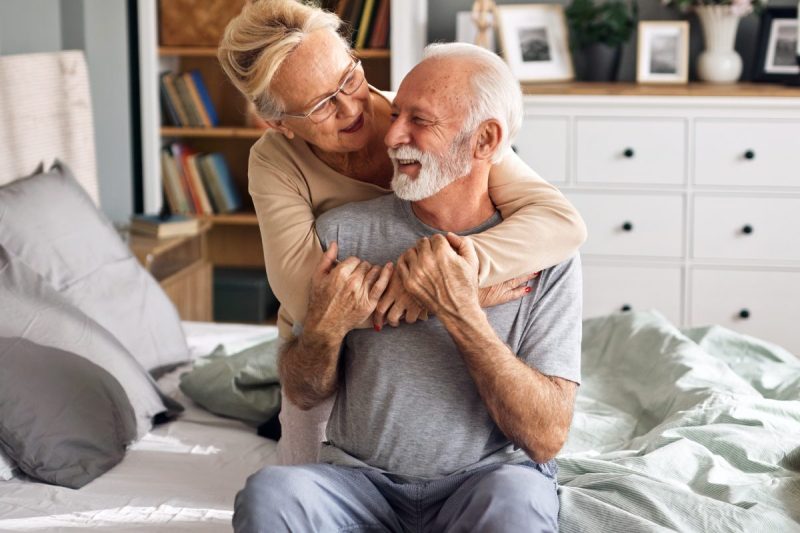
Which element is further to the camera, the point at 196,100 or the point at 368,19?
the point at 196,100

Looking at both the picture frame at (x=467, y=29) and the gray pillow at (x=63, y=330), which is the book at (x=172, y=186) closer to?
the picture frame at (x=467, y=29)

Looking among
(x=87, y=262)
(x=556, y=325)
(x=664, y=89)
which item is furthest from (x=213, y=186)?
(x=556, y=325)

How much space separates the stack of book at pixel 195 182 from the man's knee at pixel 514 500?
3.20m

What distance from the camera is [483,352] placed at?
5.54 feet

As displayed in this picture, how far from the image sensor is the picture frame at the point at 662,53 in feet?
14.2

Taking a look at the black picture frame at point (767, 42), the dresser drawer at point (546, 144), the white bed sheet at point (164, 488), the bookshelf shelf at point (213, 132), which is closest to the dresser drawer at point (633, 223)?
the dresser drawer at point (546, 144)

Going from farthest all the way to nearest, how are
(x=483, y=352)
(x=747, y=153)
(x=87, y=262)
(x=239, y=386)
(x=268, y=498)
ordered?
(x=747, y=153) → (x=87, y=262) → (x=239, y=386) → (x=483, y=352) → (x=268, y=498)

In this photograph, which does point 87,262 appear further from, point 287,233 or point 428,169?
point 428,169

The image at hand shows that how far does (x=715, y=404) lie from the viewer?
2.18 meters

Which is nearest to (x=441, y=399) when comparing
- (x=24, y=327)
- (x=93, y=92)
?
(x=24, y=327)

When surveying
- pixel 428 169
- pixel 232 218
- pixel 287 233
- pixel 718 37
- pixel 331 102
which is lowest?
pixel 232 218

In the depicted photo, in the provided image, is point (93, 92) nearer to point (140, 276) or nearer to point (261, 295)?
point (261, 295)

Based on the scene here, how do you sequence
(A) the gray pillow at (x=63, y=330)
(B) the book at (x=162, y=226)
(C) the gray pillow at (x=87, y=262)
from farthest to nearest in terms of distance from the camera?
(B) the book at (x=162, y=226) < (C) the gray pillow at (x=87, y=262) < (A) the gray pillow at (x=63, y=330)

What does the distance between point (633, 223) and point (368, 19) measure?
1.32 meters
